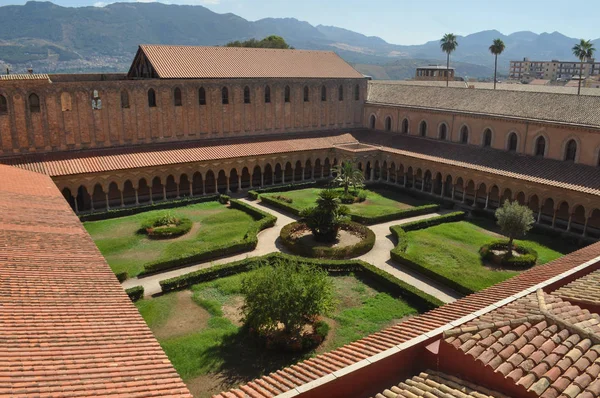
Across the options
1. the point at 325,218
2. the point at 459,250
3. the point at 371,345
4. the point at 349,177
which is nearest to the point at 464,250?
the point at 459,250

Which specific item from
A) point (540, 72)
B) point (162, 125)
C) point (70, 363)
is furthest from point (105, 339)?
point (540, 72)

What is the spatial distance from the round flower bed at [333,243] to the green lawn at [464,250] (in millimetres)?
2643

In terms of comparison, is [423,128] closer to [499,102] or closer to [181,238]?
[499,102]

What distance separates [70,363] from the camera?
9414mm

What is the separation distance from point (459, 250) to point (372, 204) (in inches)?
428

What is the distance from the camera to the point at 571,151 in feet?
111

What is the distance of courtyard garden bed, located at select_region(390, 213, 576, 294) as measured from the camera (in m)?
24.0

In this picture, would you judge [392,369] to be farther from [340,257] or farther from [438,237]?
[438,237]

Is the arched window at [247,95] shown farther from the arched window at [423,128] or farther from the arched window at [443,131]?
the arched window at [443,131]

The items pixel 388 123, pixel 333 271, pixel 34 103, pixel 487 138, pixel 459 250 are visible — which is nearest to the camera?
pixel 333 271

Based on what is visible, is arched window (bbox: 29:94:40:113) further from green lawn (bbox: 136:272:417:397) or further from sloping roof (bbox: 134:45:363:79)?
green lawn (bbox: 136:272:417:397)

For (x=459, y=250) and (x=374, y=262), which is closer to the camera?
(x=374, y=262)

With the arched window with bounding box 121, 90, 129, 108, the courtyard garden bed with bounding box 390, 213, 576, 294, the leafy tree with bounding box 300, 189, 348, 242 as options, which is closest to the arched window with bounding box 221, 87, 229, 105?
the arched window with bounding box 121, 90, 129, 108

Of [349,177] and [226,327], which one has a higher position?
[349,177]
